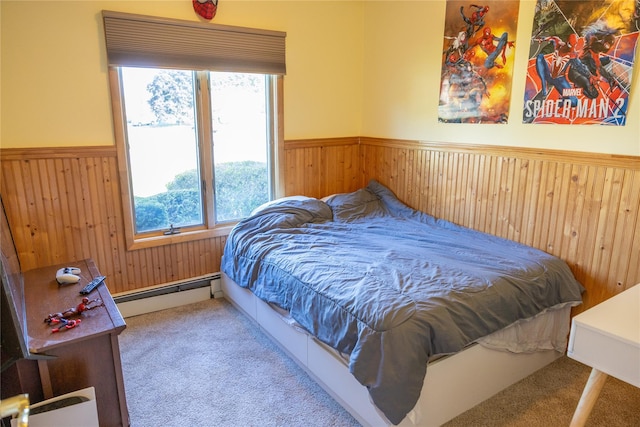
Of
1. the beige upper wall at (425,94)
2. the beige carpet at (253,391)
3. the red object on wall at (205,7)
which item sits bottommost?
the beige carpet at (253,391)

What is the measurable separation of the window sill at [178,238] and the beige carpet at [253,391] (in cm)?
62

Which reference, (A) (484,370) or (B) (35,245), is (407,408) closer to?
(A) (484,370)

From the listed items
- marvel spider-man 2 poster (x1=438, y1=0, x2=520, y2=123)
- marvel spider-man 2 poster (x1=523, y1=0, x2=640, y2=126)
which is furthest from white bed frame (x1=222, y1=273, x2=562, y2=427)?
marvel spider-man 2 poster (x1=438, y1=0, x2=520, y2=123)

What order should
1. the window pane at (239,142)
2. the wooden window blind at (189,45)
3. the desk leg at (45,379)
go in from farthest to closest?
the window pane at (239,142)
the wooden window blind at (189,45)
the desk leg at (45,379)

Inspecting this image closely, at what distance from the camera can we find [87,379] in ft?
5.90

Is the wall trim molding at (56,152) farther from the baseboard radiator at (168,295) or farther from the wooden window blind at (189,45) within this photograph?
the baseboard radiator at (168,295)

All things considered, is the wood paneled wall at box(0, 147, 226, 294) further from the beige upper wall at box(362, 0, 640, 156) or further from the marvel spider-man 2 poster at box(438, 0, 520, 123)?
the marvel spider-man 2 poster at box(438, 0, 520, 123)

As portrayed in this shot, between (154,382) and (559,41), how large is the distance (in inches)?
117

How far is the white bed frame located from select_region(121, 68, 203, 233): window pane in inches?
49.6

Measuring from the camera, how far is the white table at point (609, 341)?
4.32 ft

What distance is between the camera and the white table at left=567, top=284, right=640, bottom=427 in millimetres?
1317

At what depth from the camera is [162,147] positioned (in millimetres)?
3035

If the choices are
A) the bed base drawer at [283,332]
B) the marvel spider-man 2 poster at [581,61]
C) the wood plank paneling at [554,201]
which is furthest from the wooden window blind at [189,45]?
the marvel spider-man 2 poster at [581,61]

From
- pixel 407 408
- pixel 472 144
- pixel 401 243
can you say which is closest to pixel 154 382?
pixel 407 408
